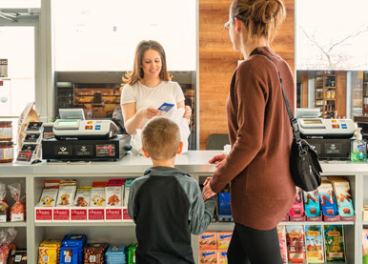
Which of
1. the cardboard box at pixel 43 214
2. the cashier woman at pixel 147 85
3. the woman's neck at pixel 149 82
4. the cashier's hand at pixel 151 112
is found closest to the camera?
the cardboard box at pixel 43 214

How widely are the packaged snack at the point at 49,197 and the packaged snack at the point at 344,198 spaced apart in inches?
63.7

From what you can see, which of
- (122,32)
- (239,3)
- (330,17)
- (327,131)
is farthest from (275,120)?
(330,17)

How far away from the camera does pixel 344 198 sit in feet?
7.48

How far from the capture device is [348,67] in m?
4.92

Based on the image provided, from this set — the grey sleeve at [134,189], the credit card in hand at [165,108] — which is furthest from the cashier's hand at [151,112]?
the grey sleeve at [134,189]

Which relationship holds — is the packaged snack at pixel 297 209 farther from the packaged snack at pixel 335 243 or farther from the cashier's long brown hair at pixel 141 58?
the cashier's long brown hair at pixel 141 58

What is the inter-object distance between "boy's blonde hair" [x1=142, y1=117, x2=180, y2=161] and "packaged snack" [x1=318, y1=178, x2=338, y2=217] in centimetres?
109

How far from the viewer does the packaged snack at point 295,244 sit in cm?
233

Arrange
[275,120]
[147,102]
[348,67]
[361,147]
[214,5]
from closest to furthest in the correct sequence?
[275,120]
[361,147]
[147,102]
[214,5]
[348,67]

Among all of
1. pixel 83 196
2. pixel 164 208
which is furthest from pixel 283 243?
pixel 83 196

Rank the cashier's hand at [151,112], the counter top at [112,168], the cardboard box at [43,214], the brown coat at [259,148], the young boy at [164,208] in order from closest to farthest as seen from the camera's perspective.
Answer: the brown coat at [259,148] → the young boy at [164,208] → the counter top at [112,168] → the cardboard box at [43,214] → the cashier's hand at [151,112]

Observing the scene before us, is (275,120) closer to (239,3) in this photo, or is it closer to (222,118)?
(239,3)

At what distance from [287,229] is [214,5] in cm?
302

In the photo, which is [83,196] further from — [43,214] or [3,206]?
[3,206]
